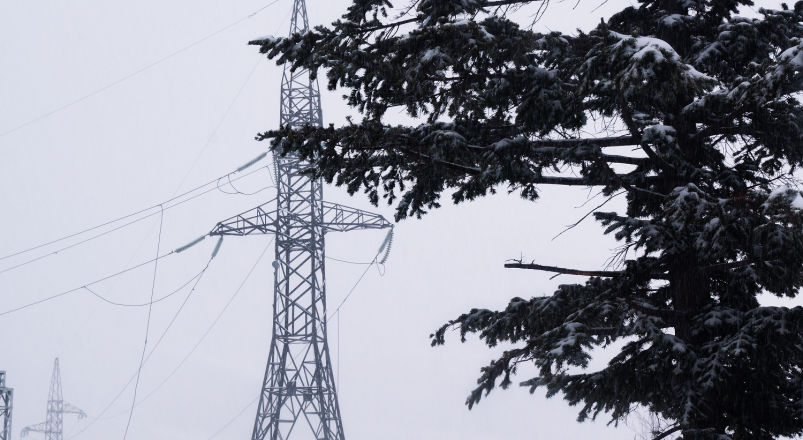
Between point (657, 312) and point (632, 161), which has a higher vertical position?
point (632, 161)

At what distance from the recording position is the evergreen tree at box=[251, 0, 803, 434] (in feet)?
18.1

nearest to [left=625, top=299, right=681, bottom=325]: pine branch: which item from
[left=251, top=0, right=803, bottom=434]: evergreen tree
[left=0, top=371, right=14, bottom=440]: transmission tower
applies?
[left=251, top=0, right=803, bottom=434]: evergreen tree

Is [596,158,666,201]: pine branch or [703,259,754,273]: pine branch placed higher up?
[596,158,666,201]: pine branch

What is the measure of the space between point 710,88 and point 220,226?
15.5 m

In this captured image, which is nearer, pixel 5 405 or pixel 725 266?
pixel 725 266

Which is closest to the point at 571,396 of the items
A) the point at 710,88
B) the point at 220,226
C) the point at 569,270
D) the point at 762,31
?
the point at 569,270

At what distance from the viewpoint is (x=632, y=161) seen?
696cm

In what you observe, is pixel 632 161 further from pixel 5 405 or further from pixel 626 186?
pixel 5 405

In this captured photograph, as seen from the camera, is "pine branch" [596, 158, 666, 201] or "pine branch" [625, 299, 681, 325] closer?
"pine branch" [625, 299, 681, 325]

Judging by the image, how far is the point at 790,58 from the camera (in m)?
4.79

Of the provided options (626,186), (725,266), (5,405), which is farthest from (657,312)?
(5,405)

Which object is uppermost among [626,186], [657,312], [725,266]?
[626,186]

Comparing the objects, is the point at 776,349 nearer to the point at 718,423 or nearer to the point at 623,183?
the point at 718,423

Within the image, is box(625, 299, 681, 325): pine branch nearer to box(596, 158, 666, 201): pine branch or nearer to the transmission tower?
box(596, 158, 666, 201): pine branch
